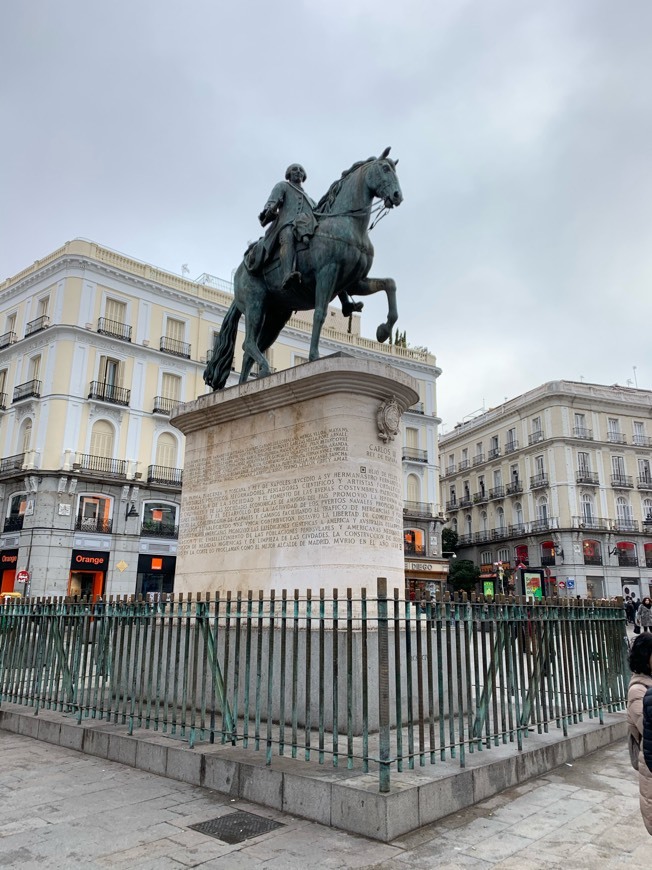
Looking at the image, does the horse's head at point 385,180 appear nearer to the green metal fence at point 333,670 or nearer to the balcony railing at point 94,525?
the green metal fence at point 333,670

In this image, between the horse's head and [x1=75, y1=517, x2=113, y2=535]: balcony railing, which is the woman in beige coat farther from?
[x1=75, y1=517, x2=113, y2=535]: balcony railing

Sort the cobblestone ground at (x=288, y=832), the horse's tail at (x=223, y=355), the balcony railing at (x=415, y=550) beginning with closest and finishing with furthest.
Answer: the cobblestone ground at (x=288, y=832) → the horse's tail at (x=223, y=355) → the balcony railing at (x=415, y=550)

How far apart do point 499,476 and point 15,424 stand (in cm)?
3870

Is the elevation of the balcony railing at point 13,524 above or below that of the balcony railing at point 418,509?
below

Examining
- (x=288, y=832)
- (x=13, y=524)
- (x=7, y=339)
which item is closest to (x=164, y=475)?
(x=13, y=524)

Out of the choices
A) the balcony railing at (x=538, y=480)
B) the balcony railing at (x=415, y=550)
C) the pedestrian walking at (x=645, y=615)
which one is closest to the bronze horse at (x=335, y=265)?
the pedestrian walking at (x=645, y=615)

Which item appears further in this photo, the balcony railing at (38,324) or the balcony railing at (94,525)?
the balcony railing at (38,324)

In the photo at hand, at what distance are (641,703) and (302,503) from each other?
14.3 feet

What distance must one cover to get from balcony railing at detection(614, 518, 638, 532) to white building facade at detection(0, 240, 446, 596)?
27032 millimetres

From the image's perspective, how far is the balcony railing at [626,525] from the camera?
1919 inches

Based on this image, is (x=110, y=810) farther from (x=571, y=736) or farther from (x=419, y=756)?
(x=571, y=736)

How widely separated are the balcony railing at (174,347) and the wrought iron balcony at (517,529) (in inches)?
1186

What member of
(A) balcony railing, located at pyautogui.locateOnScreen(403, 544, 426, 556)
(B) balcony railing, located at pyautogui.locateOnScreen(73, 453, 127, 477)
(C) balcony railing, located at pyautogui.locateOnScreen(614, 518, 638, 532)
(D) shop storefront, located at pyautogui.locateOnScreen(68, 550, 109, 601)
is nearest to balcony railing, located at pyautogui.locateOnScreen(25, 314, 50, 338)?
(B) balcony railing, located at pyautogui.locateOnScreen(73, 453, 127, 477)

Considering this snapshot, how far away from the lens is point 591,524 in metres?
48.6
